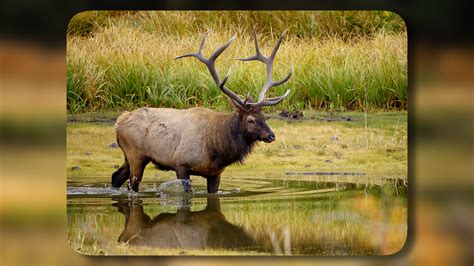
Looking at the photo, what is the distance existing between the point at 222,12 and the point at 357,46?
87cm

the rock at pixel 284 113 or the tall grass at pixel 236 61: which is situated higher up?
the tall grass at pixel 236 61

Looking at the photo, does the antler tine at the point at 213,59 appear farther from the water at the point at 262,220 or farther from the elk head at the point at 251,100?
the water at the point at 262,220

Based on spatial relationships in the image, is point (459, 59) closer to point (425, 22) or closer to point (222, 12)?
point (425, 22)

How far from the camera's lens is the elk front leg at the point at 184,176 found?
7113 millimetres

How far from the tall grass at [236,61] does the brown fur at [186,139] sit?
13 centimetres

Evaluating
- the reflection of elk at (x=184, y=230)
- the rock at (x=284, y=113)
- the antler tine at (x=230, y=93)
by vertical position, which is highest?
the antler tine at (x=230, y=93)

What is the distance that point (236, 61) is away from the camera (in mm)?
6965

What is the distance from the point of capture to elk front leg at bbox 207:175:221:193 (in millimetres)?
6996

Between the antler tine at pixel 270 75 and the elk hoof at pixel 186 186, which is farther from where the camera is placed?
the elk hoof at pixel 186 186

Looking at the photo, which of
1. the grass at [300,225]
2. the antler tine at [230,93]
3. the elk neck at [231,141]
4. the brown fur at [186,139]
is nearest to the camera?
the grass at [300,225]

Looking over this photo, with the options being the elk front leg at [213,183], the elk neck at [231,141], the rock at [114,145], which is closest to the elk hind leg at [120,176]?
the rock at [114,145]

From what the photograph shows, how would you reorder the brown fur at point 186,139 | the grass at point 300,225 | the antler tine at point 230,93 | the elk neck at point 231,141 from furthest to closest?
the elk neck at point 231,141 → the brown fur at point 186,139 → the antler tine at point 230,93 → the grass at point 300,225

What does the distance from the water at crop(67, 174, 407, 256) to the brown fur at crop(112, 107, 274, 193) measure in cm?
20

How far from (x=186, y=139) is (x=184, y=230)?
2.44 feet
